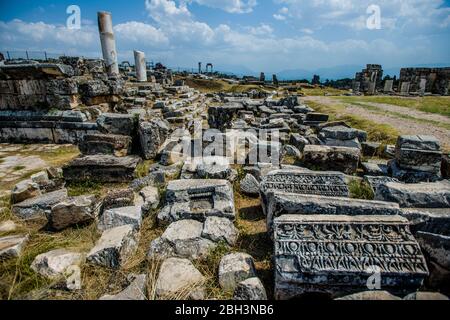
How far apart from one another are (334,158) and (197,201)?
3.29 meters

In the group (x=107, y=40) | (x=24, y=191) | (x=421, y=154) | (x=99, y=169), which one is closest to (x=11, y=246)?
(x=24, y=191)

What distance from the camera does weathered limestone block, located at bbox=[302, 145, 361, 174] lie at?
5.29 meters

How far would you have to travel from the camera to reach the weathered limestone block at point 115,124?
590 centimetres

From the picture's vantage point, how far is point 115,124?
5.92 m

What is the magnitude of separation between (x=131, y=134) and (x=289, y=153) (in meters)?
4.13

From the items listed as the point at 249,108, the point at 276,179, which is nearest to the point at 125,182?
the point at 276,179

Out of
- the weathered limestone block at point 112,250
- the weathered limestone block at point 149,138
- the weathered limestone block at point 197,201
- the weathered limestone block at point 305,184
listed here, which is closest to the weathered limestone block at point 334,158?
the weathered limestone block at point 305,184

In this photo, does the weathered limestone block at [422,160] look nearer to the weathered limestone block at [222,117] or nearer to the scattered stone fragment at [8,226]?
the weathered limestone block at [222,117]

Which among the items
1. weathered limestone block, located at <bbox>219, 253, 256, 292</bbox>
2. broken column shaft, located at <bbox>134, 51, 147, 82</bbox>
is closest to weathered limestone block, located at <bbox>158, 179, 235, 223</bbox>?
weathered limestone block, located at <bbox>219, 253, 256, 292</bbox>

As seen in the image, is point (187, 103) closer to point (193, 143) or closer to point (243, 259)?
point (193, 143)

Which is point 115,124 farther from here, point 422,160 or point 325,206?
point 422,160

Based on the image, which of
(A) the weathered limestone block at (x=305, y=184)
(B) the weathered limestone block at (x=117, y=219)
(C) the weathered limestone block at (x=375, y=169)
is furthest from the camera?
(C) the weathered limestone block at (x=375, y=169)

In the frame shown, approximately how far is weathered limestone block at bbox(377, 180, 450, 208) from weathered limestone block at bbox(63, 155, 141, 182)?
4.32m

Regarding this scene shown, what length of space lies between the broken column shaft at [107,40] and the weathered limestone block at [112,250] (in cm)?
2046
